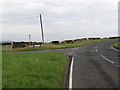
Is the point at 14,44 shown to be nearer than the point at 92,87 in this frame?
No

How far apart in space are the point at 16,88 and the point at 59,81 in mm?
2462

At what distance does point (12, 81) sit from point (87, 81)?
152 inches

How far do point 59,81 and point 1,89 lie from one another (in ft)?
9.81

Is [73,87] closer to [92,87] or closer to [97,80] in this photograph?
[92,87]

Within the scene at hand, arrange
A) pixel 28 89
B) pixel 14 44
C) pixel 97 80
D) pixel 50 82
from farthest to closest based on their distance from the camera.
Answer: pixel 14 44 → pixel 97 80 → pixel 50 82 → pixel 28 89

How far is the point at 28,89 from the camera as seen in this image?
10.3 m

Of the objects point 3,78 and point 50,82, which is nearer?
point 50,82

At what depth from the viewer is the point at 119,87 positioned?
10727 millimetres

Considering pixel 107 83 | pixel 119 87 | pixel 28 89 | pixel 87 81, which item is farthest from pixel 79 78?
pixel 28 89

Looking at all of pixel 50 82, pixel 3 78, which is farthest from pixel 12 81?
pixel 50 82

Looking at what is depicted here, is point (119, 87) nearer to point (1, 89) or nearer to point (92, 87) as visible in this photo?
point (92, 87)

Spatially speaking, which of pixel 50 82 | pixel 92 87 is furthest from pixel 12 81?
pixel 92 87

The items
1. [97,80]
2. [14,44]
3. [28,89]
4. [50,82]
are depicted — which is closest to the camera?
[28,89]

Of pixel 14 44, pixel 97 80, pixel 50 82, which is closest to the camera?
pixel 50 82
